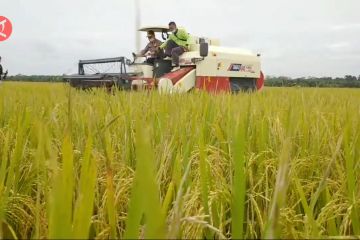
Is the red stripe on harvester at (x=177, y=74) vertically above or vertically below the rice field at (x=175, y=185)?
above

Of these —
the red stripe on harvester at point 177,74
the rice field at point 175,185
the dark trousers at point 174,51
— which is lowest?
the rice field at point 175,185

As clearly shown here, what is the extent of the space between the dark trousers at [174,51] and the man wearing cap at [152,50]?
0.52 ft

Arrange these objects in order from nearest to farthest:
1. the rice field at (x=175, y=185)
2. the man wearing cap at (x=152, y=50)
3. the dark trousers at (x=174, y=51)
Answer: the rice field at (x=175, y=185), the dark trousers at (x=174, y=51), the man wearing cap at (x=152, y=50)

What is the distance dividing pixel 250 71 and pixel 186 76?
5.94 feet

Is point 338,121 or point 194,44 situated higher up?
point 194,44

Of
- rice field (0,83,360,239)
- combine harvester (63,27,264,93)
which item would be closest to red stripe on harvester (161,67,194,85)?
combine harvester (63,27,264,93)

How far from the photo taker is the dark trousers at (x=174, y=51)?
21.0 feet

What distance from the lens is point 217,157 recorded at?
0.97 metres

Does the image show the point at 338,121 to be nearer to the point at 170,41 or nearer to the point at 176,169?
the point at 176,169

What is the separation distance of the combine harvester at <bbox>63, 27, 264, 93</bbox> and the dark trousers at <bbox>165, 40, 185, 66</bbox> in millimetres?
135

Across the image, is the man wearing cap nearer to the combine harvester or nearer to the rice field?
the combine harvester

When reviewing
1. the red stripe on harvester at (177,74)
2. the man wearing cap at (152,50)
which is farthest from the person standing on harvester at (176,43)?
the red stripe on harvester at (177,74)

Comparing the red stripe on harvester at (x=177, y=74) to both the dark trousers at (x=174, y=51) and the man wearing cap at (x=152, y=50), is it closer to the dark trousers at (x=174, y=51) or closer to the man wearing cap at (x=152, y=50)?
the dark trousers at (x=174, y=51)

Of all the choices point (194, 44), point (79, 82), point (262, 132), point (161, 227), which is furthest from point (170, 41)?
point (161, 227)
